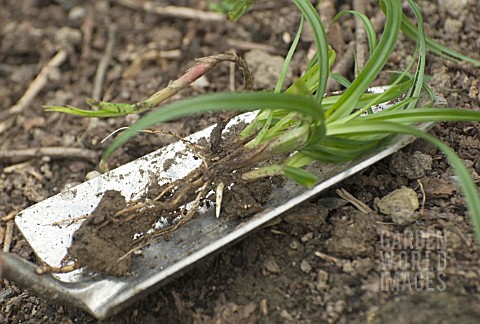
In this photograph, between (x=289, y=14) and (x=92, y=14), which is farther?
(x=92, y=14)

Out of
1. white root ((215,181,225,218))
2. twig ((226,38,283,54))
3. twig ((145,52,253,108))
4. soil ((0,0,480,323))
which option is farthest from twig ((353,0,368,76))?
white root ((215,181,225,218))

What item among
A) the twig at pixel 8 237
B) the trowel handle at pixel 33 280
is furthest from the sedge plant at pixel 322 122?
the twig at pixel 8 237

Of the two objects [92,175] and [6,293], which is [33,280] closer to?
[6,293]

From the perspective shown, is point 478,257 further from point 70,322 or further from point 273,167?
point 70,322

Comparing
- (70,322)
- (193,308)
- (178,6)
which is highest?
(178,6)

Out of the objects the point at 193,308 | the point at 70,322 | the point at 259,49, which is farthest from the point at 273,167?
the point at 259,49

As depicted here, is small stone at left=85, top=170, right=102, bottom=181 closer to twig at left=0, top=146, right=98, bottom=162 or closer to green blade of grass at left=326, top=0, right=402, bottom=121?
twig at left=0, top=146, right=98, bottom=162

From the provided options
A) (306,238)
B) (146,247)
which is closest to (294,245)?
(306,238)

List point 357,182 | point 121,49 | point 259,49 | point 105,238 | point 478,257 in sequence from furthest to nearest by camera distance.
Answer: point 121,49, point 259,49, point 357,182, point 105,238, point 478,257
